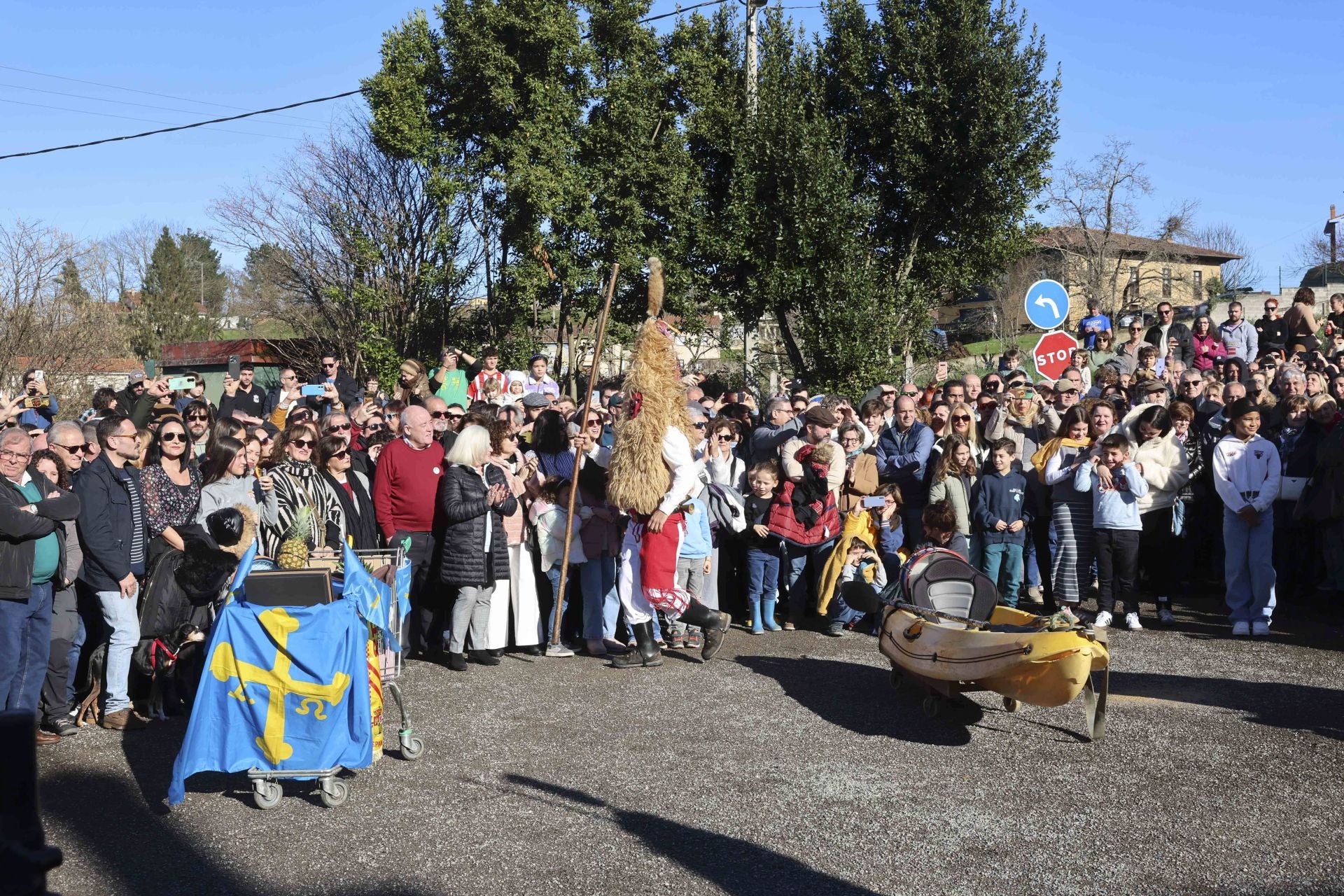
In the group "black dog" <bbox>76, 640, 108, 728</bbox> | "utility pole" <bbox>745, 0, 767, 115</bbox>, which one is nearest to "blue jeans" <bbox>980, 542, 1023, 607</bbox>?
"black dog" <bbox>76, 640, 108, 728</bbox>

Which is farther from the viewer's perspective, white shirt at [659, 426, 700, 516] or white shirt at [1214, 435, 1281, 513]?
white shirt at [1214, 435, 1281, 513]

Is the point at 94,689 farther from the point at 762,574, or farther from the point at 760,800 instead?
the point at 762,574

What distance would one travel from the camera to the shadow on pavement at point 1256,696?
7.08m

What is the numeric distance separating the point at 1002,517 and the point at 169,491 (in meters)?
6.79

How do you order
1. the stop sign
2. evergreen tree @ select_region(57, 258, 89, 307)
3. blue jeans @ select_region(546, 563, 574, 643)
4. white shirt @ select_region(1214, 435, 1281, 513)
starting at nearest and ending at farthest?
blue jeans @ select_region(546, 563, 574, 643), white shirt @ select_region(1214, 435, 1281, 513), the stop sign, evergreen tree @ select_region(57, 258, 89, 307)

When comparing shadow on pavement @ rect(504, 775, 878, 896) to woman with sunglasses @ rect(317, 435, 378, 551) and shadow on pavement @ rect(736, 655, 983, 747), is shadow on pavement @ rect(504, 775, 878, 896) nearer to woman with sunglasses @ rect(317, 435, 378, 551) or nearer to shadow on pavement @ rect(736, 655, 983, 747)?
shadow on pavement @ rect(736, 655, 983, 747)

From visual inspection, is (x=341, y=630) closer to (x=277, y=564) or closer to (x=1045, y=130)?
(x=277, y=564)

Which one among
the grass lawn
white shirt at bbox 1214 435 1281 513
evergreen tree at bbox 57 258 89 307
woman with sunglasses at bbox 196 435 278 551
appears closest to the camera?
woman with sunglasses at bbox 196 435 278 551

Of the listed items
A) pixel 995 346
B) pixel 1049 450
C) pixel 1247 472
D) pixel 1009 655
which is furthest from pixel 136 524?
pixel 995 346

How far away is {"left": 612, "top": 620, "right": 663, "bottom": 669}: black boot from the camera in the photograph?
870 cm

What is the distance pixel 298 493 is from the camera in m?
7.25

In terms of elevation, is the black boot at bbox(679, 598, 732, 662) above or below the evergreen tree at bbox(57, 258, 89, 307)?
below

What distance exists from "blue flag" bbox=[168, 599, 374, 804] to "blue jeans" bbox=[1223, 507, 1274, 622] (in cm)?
738

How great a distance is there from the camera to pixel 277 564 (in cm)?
630
